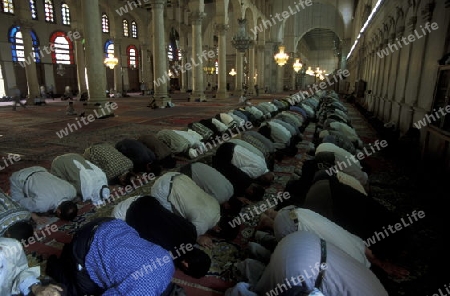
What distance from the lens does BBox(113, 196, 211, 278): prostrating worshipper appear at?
6.82 feet

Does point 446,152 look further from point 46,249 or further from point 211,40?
point 211,40

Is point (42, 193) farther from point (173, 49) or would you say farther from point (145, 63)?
point (173, 49)

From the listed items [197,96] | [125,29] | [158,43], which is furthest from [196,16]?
[125,29]

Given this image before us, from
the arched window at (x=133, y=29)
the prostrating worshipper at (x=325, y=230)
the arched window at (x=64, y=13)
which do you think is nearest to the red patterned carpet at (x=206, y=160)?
the prostrating worshipper at (x=325, y=230)

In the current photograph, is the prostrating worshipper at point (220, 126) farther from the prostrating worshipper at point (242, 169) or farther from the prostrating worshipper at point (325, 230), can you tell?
the prostrating worshipper at point (325, 230)

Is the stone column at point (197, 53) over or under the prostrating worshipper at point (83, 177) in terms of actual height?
over

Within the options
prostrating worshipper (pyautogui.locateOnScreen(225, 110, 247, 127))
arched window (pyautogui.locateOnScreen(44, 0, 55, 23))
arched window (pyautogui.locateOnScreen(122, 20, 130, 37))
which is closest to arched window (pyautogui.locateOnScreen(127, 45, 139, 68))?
arched window (pyautogui.locateOnScreen(122, 20, 130, 37))

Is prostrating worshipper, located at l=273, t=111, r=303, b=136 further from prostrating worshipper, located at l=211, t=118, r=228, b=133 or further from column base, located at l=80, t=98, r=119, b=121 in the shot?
column base, located at l=80, t=98, r=119, b=121

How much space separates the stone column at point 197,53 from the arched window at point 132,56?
13350mm

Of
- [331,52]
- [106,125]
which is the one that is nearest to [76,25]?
[106,125]

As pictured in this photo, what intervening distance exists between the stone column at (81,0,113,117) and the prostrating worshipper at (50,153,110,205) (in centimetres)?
558

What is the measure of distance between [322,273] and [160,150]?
3204mm

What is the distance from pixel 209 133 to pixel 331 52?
38250 millimetres

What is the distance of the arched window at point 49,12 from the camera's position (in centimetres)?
1948
